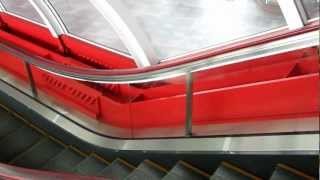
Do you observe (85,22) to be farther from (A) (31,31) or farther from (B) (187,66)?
(B) (187,66)

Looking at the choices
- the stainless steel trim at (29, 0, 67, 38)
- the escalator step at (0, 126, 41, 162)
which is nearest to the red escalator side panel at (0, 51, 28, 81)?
the escalator step at (0, 126, 41, 162)

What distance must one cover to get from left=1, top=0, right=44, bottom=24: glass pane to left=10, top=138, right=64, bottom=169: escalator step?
4058mm

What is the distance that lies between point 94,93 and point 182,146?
2632 millimetres

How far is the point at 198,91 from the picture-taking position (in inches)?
161

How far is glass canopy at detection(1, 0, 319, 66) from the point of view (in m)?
6.91

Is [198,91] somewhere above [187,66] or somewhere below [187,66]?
below

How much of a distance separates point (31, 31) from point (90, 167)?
181 inches

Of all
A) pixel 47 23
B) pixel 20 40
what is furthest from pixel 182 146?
pixel 20 40

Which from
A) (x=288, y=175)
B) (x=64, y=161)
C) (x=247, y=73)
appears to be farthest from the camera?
(x=64, y=161)

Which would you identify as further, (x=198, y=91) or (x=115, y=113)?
(x=115, y=113)

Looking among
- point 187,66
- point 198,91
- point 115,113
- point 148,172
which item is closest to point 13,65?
point 115,113

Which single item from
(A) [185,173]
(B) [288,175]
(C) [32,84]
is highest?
(B) [288,175]

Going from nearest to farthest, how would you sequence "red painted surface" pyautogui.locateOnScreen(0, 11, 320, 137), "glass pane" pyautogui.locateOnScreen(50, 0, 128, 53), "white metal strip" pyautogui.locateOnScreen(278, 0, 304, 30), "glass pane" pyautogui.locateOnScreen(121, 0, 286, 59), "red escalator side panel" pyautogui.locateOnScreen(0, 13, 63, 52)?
"red painted surface" pyautogui.locateOnScreen(0, 11, 320, 137) < "white metal strip" pyautogui.locateOnScreen(278, 0, 304, 30) < "glass pane" pyautogui.locateOnScreen(121, 0, 286, 59) < "glass pane" pyautogui.locateOnScreen(50, 0, 128, 53) < "red escalator side panel" pyautogui.locateOnScreen(0, 13, 63, 52)

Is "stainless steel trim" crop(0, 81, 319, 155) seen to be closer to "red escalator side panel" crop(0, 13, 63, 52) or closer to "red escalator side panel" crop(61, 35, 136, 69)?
"red escalator side panel" crop(61, 35, 136, 69)
